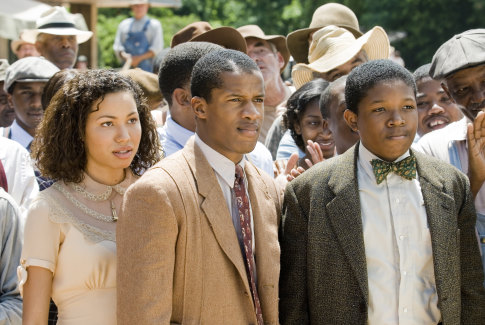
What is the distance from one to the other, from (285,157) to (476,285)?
6.39 feet

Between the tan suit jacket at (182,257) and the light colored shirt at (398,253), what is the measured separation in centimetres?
50

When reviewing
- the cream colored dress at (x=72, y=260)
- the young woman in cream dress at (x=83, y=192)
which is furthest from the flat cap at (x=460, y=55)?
the cream colored dress at (x=72, y=260)

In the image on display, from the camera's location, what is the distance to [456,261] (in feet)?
11.4

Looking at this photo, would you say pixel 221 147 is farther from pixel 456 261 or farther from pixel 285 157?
pixel 285 157

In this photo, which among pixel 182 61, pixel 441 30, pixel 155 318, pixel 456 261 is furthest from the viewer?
pixel 441 30

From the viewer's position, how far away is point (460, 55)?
13.9 ft

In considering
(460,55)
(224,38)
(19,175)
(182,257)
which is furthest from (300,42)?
Result: (182,257)

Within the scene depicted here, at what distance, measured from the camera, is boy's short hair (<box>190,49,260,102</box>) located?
3318mm

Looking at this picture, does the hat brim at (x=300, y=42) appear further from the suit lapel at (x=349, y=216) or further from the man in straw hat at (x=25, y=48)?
the man in straw hat at (x=25, y=48)

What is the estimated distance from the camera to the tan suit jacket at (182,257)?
301 cm

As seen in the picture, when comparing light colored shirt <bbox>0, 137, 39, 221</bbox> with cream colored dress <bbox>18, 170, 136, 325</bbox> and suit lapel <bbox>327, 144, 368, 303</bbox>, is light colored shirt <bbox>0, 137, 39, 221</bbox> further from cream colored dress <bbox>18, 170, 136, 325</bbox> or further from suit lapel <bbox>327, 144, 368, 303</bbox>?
suit lapel <bbox>327, 144, 368, 303</bbox>

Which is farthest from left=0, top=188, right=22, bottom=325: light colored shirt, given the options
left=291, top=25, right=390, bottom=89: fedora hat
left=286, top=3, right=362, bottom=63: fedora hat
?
left=286, top=3, right=362, bottom=63: fedora hat

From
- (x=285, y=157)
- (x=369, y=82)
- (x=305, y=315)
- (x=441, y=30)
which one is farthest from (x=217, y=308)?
(x=441, y=30)

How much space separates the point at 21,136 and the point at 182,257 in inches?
119
